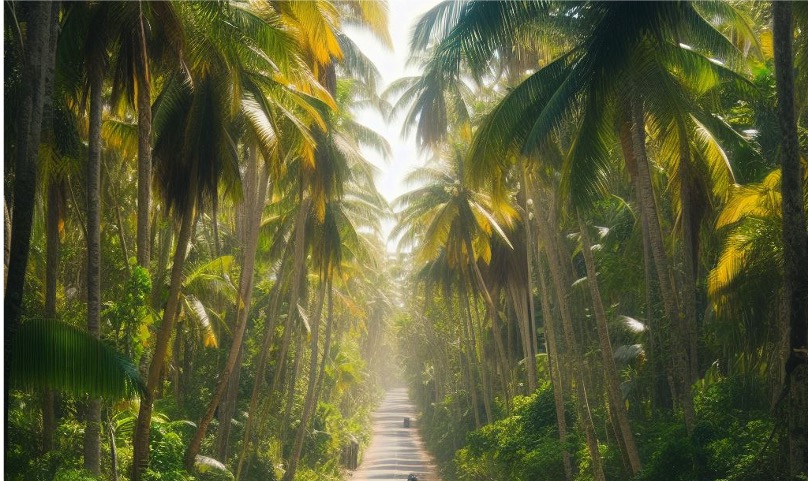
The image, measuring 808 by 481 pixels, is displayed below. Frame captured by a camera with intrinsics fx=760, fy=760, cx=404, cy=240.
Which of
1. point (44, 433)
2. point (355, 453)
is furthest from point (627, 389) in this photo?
point (355, 453)

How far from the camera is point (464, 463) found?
86.6 feet

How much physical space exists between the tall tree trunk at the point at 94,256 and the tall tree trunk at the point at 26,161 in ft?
11.1

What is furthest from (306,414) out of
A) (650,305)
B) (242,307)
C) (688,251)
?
(688,251)

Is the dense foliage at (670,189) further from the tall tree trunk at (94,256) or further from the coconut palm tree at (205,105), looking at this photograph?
the tall tree trunk at (94,256)

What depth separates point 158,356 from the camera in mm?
12242

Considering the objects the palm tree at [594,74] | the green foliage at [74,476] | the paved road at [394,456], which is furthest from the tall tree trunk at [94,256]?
the paved road at [394,456]

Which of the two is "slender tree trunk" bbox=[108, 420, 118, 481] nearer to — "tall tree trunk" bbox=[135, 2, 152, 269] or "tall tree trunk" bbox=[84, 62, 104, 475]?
"tall tree trunk" bbox=[84, 62, 104, 475]

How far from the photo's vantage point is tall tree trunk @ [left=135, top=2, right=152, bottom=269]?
37.1 ft

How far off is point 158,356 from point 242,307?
12.7 ft

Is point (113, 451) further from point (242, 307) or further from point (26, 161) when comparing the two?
point (26, 161)

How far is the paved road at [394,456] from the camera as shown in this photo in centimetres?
3170

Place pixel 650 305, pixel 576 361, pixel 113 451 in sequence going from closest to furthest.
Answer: pixel 113 451 < pixel 650 305 < pixel 576 361

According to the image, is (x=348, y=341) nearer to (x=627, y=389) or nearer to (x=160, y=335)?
(x=627, y=389)

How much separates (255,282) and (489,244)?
9306mm
